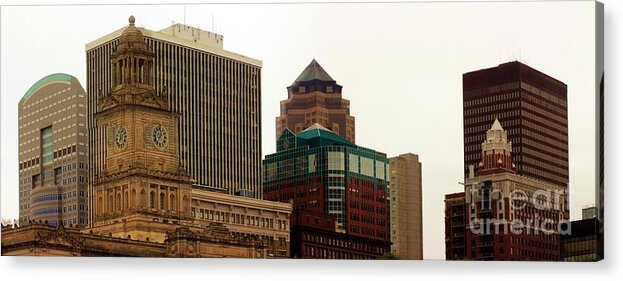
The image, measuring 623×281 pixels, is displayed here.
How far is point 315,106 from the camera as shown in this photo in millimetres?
28109

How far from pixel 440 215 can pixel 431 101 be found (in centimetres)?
184

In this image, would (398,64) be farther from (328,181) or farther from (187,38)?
(187,38)

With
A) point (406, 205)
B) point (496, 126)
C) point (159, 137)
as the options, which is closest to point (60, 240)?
point (159, 137)

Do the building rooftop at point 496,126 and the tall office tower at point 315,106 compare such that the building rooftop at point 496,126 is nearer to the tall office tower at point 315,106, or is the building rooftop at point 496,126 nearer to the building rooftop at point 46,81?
the tall office tower at point 315,106

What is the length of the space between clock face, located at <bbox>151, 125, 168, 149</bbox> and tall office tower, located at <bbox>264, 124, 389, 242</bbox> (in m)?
1.71

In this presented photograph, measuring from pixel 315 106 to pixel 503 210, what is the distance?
11.5 ft

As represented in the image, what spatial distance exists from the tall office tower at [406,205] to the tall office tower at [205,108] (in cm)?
230

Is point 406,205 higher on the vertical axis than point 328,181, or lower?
lower

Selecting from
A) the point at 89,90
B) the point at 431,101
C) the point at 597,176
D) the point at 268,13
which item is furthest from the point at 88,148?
the point at 597,176

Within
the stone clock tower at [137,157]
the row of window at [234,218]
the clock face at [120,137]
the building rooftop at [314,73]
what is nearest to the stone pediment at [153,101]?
the stone clock tower at [137,157]

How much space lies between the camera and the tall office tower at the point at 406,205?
2739 centimetres

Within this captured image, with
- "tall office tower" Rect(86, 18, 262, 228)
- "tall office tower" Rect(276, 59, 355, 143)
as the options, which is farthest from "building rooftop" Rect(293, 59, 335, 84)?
"tall office tower" Rect(86, 18, 262, 228)

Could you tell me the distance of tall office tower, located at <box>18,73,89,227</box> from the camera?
92.7 ft

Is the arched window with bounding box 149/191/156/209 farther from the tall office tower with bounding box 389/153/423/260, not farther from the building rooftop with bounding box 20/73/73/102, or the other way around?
the tall office tower with bounding box 389/153/423/260
